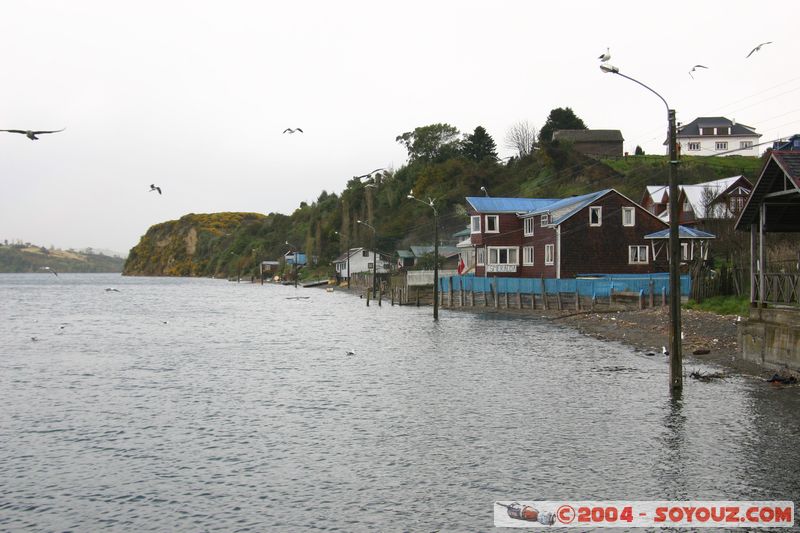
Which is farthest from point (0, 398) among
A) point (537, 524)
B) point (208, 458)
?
point (537, 524)

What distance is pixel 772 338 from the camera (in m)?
25.3

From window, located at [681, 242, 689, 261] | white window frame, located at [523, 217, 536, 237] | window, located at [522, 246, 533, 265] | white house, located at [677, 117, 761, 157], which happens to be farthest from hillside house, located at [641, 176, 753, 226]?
white house, located at [677, 117, 761, 157]

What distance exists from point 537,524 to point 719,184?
73.4m

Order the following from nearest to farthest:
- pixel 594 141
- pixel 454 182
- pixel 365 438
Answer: pixel 365 438, pixel 594 141, pixel 454 182

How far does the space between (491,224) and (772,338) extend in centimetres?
5251

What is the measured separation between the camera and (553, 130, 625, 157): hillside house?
134m

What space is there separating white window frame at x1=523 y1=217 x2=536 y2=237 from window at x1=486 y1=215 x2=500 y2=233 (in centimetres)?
290

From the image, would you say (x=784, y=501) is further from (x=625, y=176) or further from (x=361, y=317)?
(x=625, y=176)

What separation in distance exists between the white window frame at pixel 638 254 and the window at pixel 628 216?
2191 millimetres

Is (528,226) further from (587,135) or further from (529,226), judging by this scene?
(587,135)

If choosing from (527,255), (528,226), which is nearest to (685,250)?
(527,255)

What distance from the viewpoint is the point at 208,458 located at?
1691 cm

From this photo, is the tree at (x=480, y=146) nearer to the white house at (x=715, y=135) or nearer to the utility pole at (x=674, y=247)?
the white house at (x=715, y=135)

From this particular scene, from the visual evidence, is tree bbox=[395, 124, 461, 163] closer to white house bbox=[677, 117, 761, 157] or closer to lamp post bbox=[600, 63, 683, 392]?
white house bbox=[677, 117, 761, 157]
